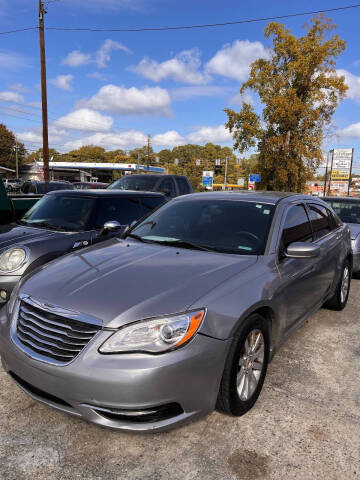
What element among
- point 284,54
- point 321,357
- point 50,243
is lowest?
point 321,357

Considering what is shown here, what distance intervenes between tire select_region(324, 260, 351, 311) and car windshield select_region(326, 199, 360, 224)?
115 inches

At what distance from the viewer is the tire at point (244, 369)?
7.86 ft

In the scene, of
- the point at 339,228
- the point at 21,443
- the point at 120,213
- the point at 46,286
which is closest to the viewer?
the point at 21,443

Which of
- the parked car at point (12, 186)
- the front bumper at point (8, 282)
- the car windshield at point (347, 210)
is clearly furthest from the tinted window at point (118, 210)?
the parked car at point (12, 186)

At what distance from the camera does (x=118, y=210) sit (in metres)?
5.59

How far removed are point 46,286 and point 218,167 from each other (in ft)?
121

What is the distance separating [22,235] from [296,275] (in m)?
3.30

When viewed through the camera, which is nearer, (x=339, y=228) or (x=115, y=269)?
(x=115, y=269)

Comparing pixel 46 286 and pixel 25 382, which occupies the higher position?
pixel 46 286

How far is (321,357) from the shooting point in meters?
3.70

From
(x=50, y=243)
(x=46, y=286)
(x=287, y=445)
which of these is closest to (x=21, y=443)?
(x=46, y=286)

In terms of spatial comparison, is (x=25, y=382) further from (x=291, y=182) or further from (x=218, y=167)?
(x=218, y=167)

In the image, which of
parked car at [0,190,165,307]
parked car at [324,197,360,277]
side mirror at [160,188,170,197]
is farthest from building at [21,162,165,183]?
parked car at [0,190,165,307]

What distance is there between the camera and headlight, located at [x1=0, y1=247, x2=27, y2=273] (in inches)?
161
